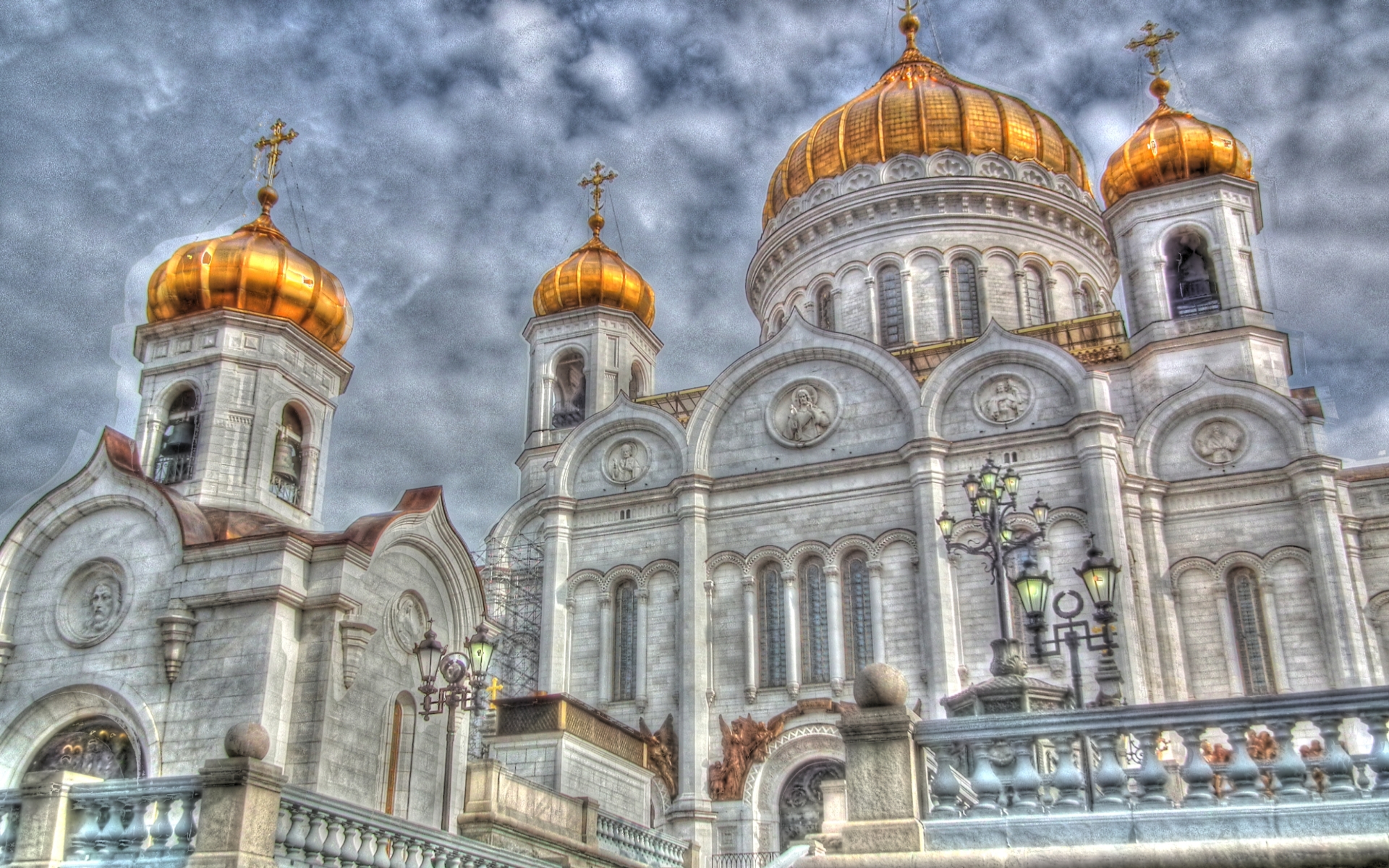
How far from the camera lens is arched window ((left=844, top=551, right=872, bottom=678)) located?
23094mm

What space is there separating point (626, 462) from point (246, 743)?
17852 mm

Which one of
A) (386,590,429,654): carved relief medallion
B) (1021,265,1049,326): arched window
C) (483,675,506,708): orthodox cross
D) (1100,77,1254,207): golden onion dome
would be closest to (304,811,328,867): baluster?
(386,590,429,654): carved relief medallion

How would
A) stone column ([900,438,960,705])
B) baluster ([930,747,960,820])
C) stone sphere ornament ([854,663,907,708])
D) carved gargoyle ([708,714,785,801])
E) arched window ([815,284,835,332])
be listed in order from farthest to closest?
arched window ([815,284,835,332]) → carved gargoyle ([708,714,785,801]) → stone column ([900,438,960,705]) → stone sphere ornament ([854,663,907,708]) → baluster ([930,747,960,820])

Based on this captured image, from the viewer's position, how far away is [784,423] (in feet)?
83.1

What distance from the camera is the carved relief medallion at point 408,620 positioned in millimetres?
15820

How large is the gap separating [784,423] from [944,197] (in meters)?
8.43

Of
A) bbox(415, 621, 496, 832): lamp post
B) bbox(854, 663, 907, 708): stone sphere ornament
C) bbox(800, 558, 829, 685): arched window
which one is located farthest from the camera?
bbox(800, 558, 829, 685): arched window

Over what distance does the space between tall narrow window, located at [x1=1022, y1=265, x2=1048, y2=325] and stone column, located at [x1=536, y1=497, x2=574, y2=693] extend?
11.7 meters

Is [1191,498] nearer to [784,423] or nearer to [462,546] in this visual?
[784,423]

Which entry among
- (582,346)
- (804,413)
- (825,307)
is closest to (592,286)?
(582,346)

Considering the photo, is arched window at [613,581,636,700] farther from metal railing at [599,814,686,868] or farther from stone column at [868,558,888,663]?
metal railing at [599,814,686,868]

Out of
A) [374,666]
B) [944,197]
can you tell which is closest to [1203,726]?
[374,666]

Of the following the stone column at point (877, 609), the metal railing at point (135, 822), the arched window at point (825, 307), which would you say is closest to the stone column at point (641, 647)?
the stone column at point (877, 609)

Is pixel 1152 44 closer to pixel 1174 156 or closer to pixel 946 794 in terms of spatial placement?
pixel 1174 156
